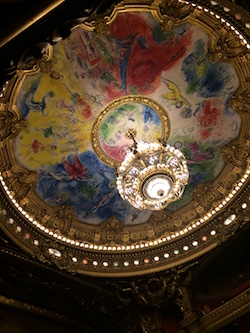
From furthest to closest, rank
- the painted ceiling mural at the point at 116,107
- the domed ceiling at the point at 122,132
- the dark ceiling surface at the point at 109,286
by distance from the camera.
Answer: the painted ceiling mural at the point at 116,107
the domed ceiling at the point at 122,132
the dark ceiling surface at the point at 109,286

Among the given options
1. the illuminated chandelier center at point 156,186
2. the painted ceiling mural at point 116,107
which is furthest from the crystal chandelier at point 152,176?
the painted ceiling mural at point 116,107

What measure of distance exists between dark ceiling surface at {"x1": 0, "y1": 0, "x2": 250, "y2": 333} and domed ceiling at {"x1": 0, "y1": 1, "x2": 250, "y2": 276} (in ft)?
1.30

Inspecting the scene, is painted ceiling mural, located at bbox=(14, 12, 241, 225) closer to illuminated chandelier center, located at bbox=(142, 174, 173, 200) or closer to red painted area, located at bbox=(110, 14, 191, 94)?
red painted area, located at bbox=(110, 14, 191, 94)

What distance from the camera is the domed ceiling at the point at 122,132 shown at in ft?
27.3

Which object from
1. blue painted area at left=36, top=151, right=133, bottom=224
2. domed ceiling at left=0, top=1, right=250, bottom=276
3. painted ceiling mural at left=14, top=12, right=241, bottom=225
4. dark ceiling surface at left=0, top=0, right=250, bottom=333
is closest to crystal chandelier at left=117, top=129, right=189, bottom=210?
painted ceiling mural at left=14, top=12, right=241, bottom=225

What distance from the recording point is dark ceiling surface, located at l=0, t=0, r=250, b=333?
25.1ft

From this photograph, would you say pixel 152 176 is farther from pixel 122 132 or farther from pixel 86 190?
pixel 86 190

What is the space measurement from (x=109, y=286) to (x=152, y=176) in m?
3.63

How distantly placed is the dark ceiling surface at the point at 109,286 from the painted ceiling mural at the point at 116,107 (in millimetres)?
2022

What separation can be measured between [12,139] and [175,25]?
5.06 m

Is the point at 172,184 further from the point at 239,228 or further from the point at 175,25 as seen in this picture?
the point at 175,25

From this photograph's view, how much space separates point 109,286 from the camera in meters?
9.42

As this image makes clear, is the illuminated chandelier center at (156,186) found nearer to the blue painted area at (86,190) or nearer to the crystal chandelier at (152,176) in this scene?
the crystal chandelier at (152,176)

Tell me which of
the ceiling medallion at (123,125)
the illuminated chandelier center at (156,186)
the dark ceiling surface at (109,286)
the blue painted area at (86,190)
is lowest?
the dark ceiling surface at (109,286)
